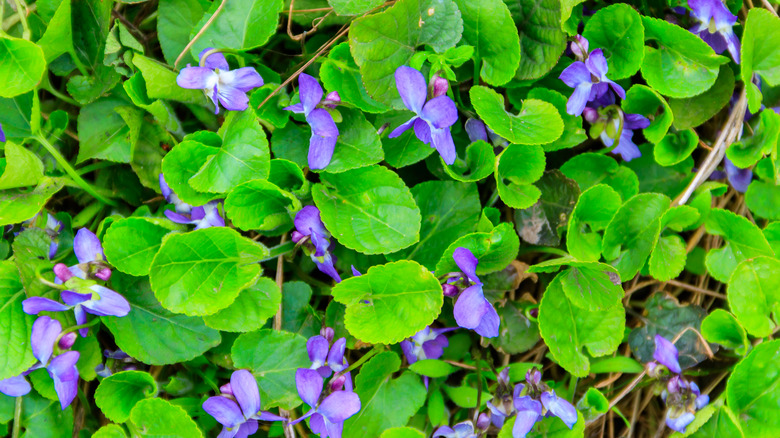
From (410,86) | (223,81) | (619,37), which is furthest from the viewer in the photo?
(619,37)

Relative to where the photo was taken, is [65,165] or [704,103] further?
[704,103]

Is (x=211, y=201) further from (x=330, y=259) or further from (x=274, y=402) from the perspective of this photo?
(x=274, y=402)

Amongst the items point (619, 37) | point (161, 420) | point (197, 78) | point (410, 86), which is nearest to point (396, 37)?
point (410, 86)

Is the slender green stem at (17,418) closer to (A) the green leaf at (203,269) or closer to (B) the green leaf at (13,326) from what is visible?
(B) the green leaf at (13,326)

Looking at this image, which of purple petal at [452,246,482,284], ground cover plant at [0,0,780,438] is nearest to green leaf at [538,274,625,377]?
ground cover plant at [0,0,780,438]

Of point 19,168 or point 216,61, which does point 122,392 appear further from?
point 216,61

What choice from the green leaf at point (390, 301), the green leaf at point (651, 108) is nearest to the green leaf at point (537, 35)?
the green leaf at point (651, 108)

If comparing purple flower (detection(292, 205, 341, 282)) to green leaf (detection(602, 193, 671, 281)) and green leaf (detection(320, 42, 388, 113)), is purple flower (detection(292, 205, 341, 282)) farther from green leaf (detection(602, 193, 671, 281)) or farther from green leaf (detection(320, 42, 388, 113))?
green leaf (detection(602, 193, 671, 281))
